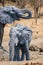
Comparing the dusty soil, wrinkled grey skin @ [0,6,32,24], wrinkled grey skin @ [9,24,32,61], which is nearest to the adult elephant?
wrinkled grey skin @ [0,6,32,24]

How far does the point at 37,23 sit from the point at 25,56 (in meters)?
6.85

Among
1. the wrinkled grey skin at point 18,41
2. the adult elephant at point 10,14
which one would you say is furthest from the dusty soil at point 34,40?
the adult elephant at point 10,14

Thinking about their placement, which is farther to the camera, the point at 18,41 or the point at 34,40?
the point at 34,40

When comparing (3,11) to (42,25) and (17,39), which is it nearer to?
(17,39)

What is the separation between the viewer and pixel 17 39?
6309 mm

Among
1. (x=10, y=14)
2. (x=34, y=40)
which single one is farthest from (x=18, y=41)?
(x=34, y=40)

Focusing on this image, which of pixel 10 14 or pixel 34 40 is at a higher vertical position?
pixel 10 14

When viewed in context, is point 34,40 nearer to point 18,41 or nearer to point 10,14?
point 10,14

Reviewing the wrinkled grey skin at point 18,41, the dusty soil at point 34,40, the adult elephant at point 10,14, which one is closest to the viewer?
the wrinkled grey skin at point 18,41

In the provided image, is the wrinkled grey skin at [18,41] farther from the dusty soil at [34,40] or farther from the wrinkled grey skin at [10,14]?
the wrinkled grey skin at [10,14]

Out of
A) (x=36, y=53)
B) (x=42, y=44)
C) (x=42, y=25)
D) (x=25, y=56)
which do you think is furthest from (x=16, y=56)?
(x=42, y=25)

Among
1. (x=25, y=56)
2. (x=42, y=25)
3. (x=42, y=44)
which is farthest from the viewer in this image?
(x=42, y=25)

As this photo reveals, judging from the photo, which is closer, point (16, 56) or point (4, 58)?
point (16, 56)

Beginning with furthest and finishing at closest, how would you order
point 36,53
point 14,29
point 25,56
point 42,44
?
1. point 42,44
2. point 36,53
3. point 25,56
4. point 14,29
